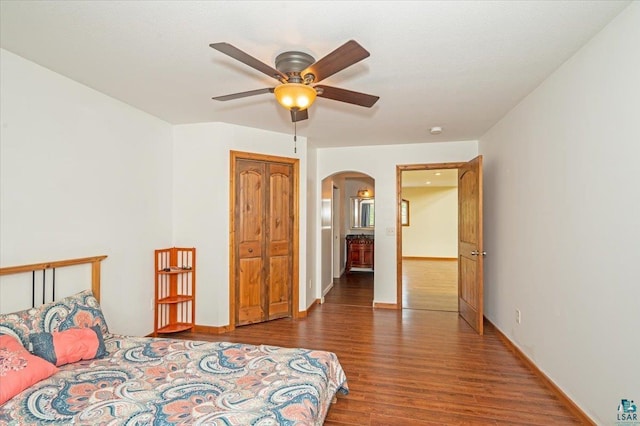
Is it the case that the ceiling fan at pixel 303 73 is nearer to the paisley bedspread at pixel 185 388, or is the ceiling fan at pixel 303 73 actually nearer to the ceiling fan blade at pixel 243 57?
the ceiling fan blade at pixel 243 57

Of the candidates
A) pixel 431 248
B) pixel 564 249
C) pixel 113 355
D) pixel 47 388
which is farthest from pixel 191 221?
pixel 431 248

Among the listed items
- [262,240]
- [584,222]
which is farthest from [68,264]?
[584,222]

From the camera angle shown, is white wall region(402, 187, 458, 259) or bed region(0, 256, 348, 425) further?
white wall region(402, 187, 458, 259)

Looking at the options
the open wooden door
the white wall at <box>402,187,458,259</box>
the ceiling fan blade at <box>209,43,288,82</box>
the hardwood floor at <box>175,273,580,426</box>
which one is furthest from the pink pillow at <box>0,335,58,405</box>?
the white wall at <box>402,187,458,259</box>

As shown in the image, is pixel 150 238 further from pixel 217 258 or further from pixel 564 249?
pixel 564 249

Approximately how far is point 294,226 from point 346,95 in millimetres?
2511

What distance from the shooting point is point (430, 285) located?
6406 millimetres

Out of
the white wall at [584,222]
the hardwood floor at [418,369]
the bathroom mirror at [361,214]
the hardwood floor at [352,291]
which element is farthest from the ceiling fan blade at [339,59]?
the bathroom mirror at [361,214]

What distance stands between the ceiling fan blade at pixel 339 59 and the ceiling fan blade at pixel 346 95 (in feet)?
0.35

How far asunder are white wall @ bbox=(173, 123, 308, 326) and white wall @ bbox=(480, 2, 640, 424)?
3196 millimetres

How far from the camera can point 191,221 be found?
155 inches

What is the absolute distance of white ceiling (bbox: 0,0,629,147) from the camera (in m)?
1.73

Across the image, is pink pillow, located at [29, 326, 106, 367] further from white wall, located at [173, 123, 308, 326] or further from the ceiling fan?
the ceiling fan

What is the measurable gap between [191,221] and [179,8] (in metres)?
2.66
